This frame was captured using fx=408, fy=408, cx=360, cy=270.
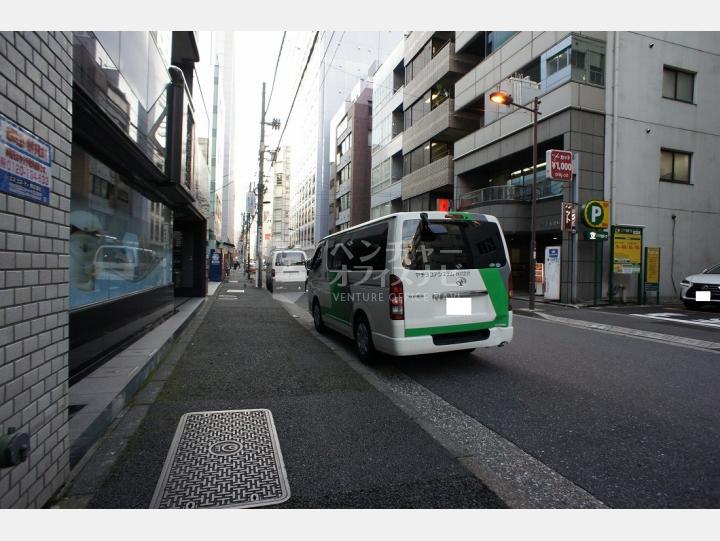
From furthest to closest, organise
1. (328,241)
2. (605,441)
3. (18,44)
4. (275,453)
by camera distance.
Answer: (328,241) → (605,441) → (275,453) → (18,44)

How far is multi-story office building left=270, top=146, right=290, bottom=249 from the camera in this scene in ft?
Answer: 290

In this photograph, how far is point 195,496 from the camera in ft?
8.16

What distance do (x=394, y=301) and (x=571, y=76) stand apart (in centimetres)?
1523

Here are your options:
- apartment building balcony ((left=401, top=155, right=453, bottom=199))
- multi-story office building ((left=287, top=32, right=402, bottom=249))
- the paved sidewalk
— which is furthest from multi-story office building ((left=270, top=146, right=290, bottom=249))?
the paved sidewalk

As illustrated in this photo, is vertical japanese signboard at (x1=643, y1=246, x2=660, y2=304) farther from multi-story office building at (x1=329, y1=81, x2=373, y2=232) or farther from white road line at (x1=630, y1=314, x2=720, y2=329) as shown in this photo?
multi-story office building at (x1=329, y1=81, x2=373, y2=232)

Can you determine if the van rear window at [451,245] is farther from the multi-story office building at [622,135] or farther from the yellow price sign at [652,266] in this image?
the yellow price sign at [652,266]

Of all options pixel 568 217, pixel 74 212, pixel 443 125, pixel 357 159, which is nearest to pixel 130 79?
pixel 74 212

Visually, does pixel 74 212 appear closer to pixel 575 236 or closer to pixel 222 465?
pixel 222 465

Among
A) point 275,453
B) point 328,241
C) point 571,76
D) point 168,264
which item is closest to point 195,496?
point 275,453

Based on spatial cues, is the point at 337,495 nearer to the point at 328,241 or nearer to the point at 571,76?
the point at 328,241

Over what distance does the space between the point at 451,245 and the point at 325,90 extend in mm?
57058

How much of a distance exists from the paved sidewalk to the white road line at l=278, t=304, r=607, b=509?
11cm

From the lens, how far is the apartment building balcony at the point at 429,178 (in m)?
24.2

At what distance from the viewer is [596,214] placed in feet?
49.6
